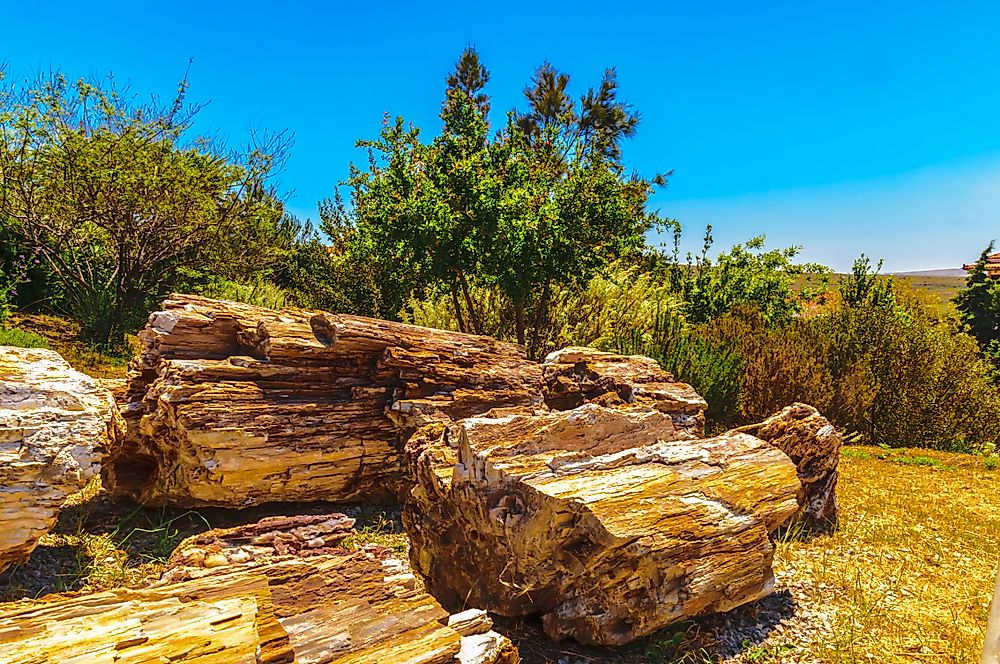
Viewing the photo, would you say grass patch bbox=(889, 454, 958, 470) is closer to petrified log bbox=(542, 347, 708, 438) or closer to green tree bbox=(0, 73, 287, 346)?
petrified log bbox=(542, 347, 708, 438)

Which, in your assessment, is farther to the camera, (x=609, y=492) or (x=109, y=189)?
(x=109, y=189)

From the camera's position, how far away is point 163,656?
87.7 inches

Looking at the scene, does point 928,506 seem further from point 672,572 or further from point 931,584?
point 672,572

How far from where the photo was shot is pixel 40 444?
3752 millimetres

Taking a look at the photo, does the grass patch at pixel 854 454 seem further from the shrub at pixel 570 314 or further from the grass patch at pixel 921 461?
the shrub at pixel 570 314

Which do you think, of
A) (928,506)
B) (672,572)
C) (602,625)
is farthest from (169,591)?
(928,506)

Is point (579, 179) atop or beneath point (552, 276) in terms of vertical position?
atop

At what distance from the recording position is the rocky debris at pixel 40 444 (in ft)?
12.0

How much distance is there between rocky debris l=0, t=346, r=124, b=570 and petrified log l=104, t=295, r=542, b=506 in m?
0.81

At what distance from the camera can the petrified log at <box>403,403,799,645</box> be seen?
3484mm

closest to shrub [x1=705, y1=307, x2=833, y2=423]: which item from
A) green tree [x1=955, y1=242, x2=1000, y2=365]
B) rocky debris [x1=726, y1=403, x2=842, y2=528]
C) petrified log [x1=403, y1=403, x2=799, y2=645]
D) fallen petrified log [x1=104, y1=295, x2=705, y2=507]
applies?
rocky debris [x1=726, y1=403, x2=842, y2=528]

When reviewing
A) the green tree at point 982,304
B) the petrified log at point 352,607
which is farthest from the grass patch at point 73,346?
the green tree at point 982,304

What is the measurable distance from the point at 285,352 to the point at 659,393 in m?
3.98

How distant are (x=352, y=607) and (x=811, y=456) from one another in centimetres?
457
